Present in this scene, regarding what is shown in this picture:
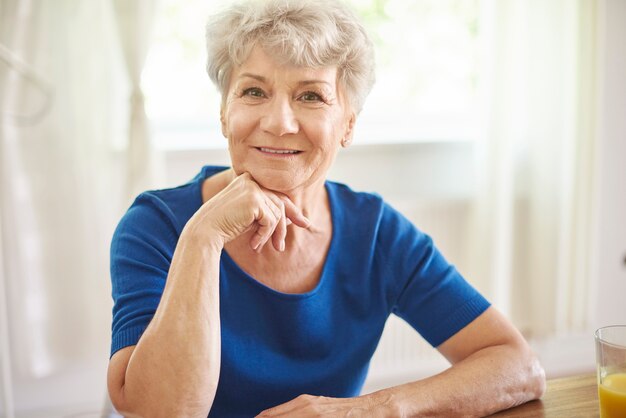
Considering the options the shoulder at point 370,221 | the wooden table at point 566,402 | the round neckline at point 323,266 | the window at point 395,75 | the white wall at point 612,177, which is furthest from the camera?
the white wall at point 612,177

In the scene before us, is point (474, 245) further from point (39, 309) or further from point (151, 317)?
point (151, 317)

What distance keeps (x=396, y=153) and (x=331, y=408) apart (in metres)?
1.95

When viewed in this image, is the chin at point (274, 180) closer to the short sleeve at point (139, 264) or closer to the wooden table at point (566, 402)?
the short sleeve at point (139, 264)

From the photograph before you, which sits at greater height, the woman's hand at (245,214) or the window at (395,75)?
the window at (395,75)

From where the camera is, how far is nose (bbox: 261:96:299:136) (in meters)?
1.37

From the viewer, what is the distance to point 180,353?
118 centimetres

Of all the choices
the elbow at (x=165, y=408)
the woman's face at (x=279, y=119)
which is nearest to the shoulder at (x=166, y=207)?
the woman's face at (x=279, y=119)

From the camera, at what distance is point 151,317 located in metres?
1.29

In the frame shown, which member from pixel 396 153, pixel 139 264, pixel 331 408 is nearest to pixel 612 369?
pixel 331 408

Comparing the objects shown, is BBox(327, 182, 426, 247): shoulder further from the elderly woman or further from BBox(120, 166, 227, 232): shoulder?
BBox(120, 166, 227, 232): shoulder

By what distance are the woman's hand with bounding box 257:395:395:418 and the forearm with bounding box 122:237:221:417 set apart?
0.39ft

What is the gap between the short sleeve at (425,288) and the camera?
1.47m

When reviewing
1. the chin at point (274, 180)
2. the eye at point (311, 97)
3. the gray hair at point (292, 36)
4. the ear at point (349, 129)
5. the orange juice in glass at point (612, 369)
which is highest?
the gray hair at point (292, 36)

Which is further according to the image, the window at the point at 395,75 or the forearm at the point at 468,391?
the window at the point at 395,75
